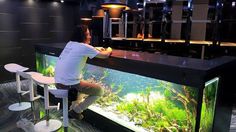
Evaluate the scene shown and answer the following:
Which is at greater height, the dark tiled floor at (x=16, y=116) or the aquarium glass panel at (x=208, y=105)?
the aquarium glass panel at (x=208, y=105)

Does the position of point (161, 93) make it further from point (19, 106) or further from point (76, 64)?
point (19, 106)

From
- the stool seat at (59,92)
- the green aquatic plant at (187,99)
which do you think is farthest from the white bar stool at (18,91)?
the green aquatic plant at (187,99)

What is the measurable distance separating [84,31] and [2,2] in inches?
129

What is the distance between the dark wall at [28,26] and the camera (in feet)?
15.9

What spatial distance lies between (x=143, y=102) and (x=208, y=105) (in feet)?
2.29

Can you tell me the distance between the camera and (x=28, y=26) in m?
5.24

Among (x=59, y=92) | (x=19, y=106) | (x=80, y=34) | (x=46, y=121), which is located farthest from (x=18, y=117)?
(x=80, y=34)

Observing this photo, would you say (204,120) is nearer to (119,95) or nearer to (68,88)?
(119,95)

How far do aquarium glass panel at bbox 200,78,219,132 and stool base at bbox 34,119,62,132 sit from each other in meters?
1.99

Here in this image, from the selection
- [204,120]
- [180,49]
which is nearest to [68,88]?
[204,120]

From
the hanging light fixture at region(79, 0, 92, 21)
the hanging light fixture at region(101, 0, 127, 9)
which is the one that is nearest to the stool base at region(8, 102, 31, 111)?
the hanging light fixture at region(79, 0, 92, 21)

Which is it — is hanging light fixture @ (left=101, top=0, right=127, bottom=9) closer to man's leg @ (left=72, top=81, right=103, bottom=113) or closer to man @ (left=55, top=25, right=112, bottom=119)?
man @ (left=55, top=25, right=112, bottom=119)

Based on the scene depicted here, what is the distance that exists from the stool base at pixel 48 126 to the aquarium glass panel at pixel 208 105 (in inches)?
78.5

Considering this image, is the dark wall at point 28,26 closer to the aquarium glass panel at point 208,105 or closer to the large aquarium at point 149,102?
the large aquarium at point 149,102
